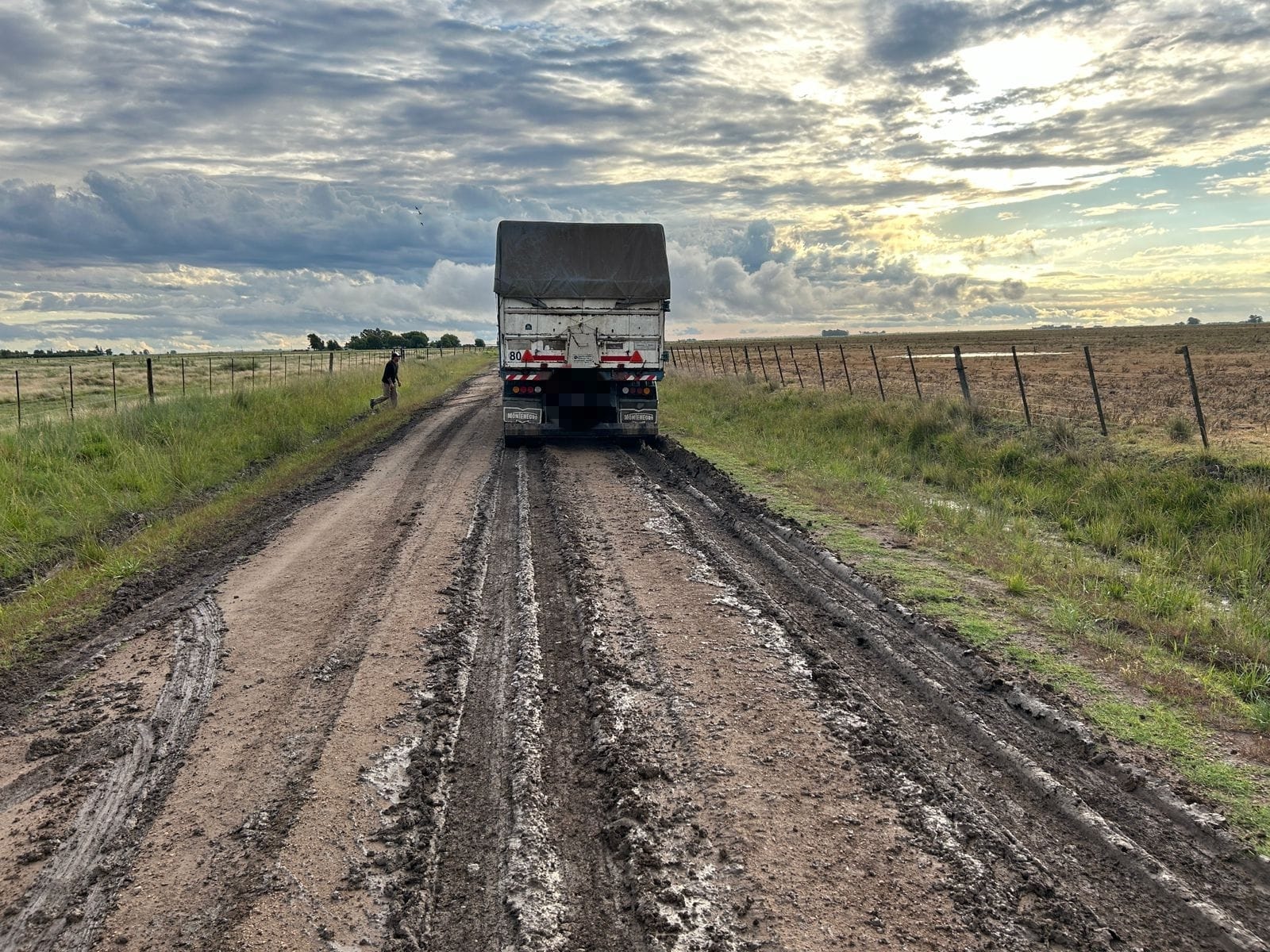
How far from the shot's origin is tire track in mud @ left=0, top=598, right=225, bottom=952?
3.05 meters

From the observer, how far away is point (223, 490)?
1184 centimetres

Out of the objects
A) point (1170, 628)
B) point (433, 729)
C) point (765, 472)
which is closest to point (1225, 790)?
point (1170, 628)

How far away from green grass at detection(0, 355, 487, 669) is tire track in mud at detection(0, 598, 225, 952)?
5.63 ft

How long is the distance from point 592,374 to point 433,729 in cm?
1124

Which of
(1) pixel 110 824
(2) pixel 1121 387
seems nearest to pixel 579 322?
(1) pixel 110 824

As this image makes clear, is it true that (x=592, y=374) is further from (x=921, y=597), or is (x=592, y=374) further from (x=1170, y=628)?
(x=1170, y=628)

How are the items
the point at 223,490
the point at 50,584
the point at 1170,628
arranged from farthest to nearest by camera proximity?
the point at 223,490 < the point at 50,584 < the point at 1170,628

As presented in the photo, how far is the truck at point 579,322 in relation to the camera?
14812 mm

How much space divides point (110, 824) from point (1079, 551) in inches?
315

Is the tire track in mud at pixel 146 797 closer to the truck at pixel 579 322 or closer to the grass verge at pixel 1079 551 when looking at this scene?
the grass verge at pixel 1079 551

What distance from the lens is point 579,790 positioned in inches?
152

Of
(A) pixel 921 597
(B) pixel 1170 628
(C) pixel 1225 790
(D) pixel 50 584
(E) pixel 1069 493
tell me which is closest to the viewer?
(C) pixel 1225 790

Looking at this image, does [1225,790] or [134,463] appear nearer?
[1225,790]

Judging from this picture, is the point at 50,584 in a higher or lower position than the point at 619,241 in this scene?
lower
